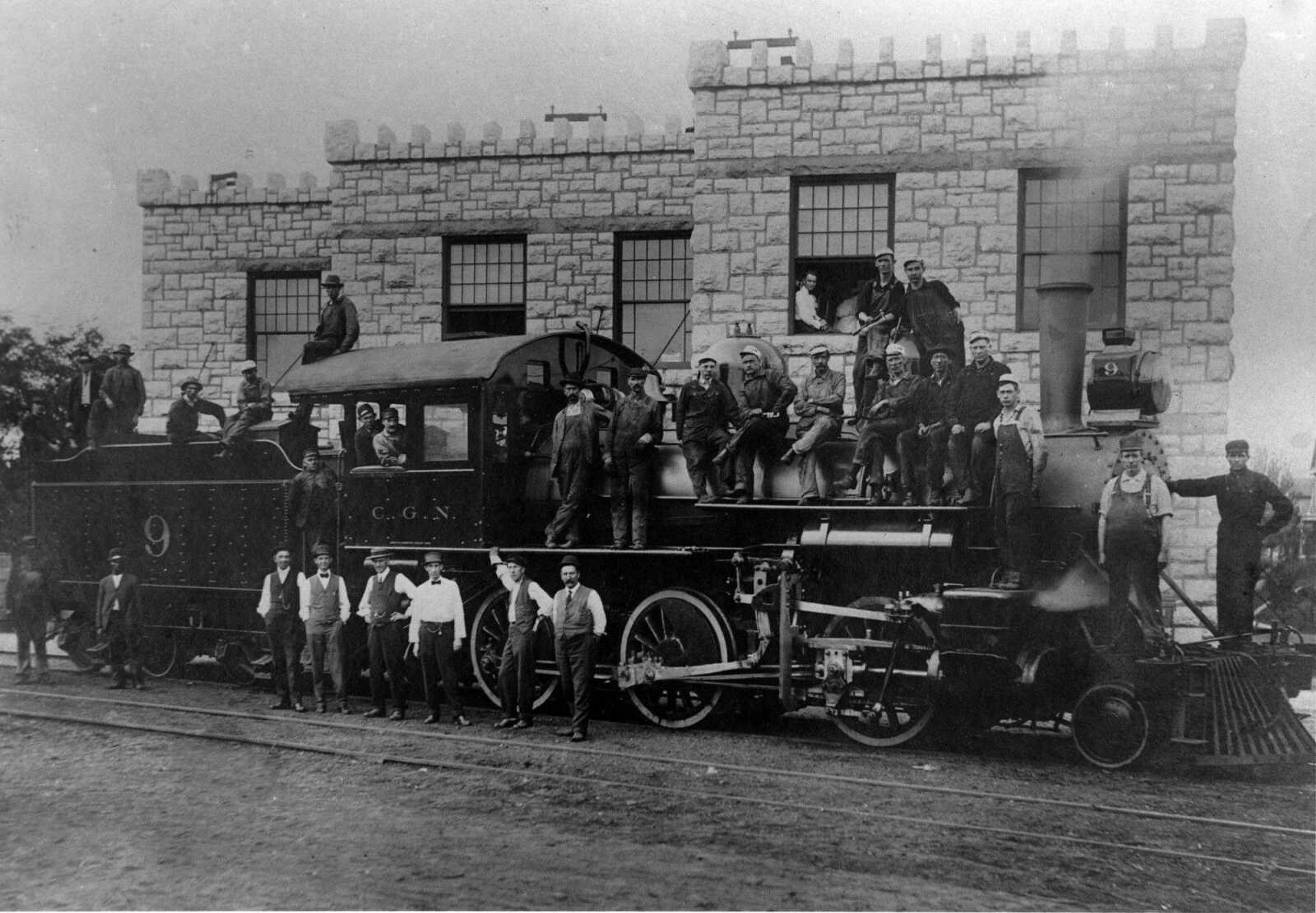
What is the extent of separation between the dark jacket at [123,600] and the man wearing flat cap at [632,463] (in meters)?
4.43

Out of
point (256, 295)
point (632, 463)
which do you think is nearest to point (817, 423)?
point (632, 463)

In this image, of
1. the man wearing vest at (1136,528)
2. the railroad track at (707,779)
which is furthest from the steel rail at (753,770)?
the man wearing vest at (1136,528)

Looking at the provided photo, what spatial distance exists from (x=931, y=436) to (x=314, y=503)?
4.94 meters

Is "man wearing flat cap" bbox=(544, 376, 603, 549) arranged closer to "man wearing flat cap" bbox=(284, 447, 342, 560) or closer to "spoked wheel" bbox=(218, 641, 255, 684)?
"man wearing flat cap" bbox=(284, 447, 342, 560)

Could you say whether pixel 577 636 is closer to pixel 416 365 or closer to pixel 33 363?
pixel 416 365

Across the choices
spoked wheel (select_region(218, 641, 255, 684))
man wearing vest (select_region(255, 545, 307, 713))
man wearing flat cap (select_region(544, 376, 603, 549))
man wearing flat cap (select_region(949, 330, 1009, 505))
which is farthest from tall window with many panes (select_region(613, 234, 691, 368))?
spoked wheel (select_region(218, 641, 255, 684))

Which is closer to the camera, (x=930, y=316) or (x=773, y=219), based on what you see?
(x=930, y=316)

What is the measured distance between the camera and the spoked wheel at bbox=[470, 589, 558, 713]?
28.1 ft

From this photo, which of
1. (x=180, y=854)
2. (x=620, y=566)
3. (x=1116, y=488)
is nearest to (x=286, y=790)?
(x=180, y=854)

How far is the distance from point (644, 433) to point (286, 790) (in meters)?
3.40

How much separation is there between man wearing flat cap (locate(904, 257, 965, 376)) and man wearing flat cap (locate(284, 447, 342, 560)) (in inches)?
186

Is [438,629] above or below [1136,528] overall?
below

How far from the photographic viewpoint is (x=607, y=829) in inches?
231

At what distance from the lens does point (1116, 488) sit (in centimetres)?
697
